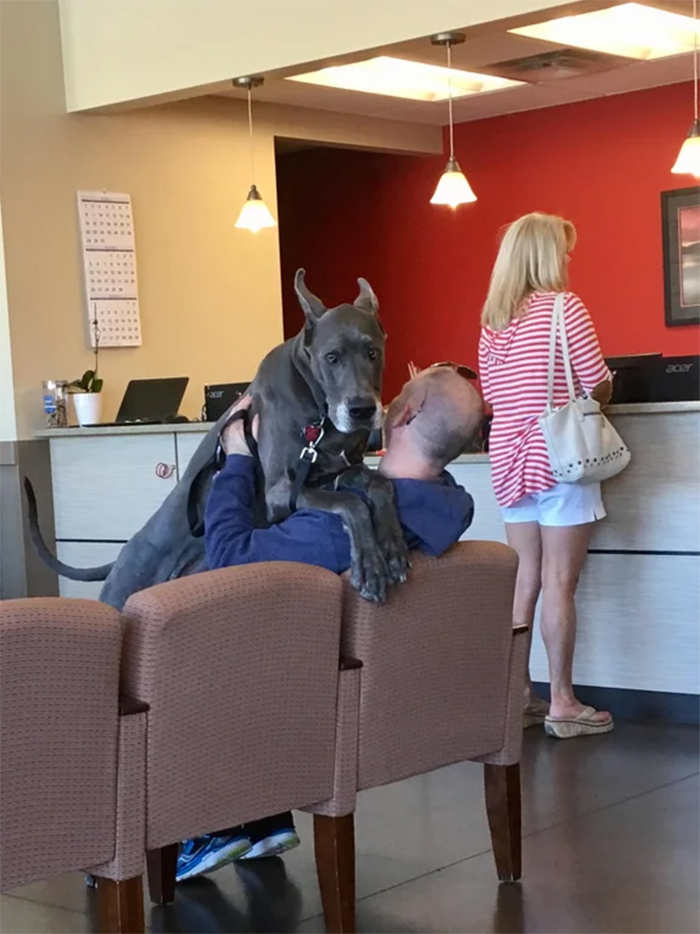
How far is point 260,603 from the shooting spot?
2.25 metres

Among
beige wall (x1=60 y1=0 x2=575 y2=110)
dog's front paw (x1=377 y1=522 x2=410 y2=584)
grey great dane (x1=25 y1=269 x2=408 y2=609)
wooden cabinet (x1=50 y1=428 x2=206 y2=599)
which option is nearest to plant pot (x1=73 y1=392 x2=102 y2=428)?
wooden cabinet (x1=50 y1=428 x2=206 y2=599)

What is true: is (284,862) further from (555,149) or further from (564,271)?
(555,149)

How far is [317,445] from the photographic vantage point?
262 centimetres

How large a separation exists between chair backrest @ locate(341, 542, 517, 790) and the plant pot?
3382mm

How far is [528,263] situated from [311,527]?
1.66 metres

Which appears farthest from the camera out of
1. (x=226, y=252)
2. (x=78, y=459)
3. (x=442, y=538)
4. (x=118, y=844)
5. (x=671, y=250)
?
(x=671, y=250)

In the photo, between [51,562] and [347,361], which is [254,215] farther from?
[347,361]

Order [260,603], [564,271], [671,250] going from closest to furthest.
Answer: [260,603]
[564,271]
[671,250]

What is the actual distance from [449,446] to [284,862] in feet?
3.43

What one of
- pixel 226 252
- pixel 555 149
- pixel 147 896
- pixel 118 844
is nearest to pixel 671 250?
pixel 555 149

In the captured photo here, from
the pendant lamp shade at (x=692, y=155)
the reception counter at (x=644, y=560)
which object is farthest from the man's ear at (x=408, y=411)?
the pendant lamp shade at (x=692, y=155)

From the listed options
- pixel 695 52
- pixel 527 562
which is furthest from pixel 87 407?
pixel 695 52

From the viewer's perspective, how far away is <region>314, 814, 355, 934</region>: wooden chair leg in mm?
2414

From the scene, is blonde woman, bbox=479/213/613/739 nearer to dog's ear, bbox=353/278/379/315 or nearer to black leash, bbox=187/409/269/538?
dog's ear, bbox=353/278/379/315
